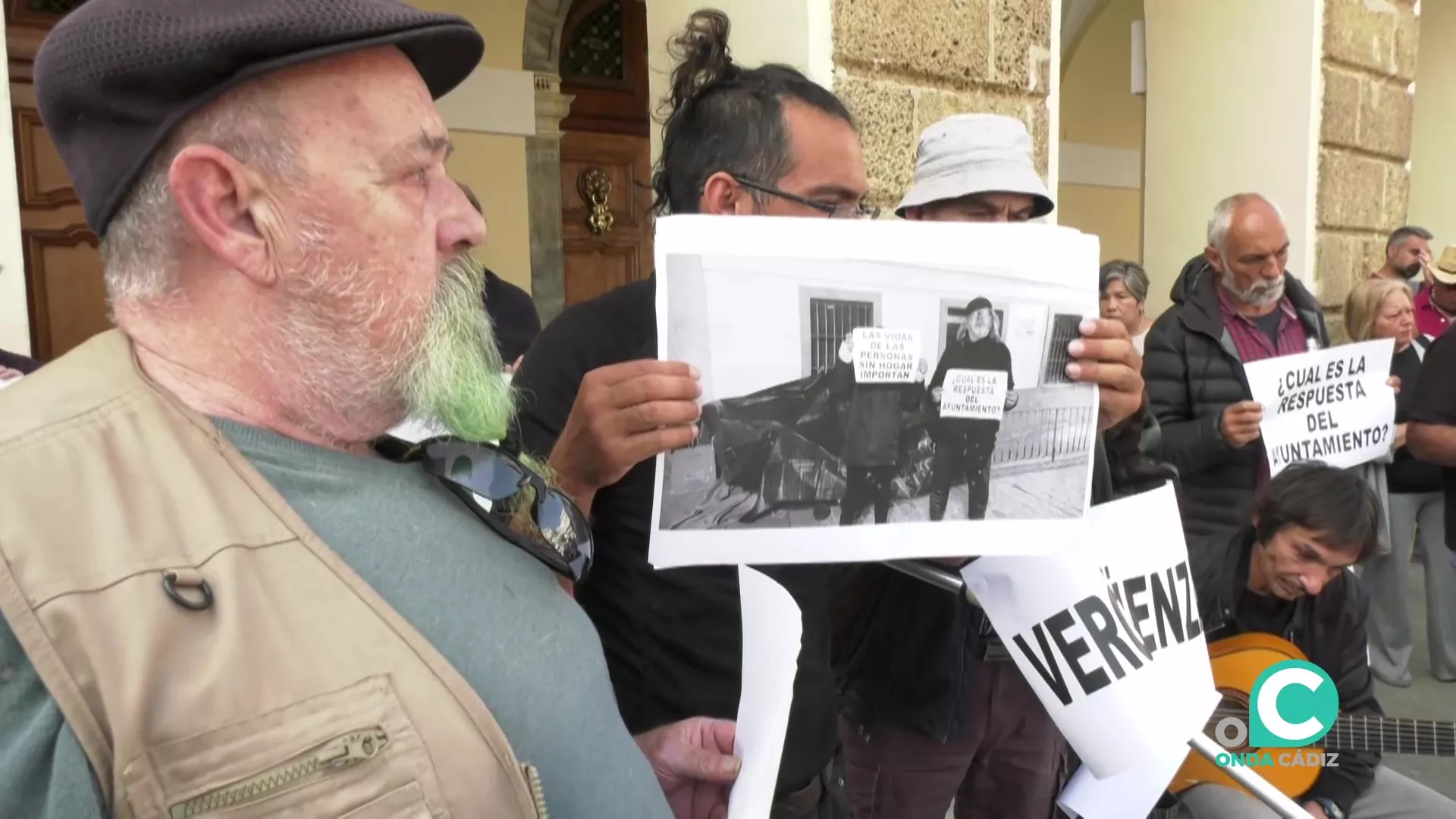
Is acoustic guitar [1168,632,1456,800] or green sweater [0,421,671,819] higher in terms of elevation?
green sweater [0,421,671,819]

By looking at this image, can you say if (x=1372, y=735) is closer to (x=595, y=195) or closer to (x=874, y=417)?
(x=874, y=417)

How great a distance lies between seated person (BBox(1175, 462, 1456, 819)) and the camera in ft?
6.38

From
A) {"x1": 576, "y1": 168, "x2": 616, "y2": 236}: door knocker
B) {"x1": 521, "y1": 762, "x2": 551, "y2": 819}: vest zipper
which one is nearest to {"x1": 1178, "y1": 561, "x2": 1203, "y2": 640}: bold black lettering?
{"x1": 521, "y1": 762, "x2": 551, "y2": 819}: vest zipper

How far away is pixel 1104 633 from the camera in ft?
3.94

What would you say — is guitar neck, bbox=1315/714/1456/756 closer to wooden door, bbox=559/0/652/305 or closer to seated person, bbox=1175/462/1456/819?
seated person, bbox=1175/462/1456/819

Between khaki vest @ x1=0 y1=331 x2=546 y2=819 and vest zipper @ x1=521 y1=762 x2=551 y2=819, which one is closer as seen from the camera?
khaki vest @ x1=0 y1=331 x2=546 y2=819

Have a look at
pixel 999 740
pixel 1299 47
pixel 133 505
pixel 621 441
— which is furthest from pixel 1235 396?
pixel 133 505

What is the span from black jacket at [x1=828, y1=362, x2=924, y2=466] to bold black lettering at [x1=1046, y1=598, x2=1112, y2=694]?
0.34 m

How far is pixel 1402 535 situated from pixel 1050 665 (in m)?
3.33

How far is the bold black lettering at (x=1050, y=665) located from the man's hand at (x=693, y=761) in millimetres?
434

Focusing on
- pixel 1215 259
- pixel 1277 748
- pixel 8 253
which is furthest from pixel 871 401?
pixel 1215 259

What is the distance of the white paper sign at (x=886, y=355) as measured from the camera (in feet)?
3.43

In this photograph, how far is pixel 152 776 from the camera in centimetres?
50

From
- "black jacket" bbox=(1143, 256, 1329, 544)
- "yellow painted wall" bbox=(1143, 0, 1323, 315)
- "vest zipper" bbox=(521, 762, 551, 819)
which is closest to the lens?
"vest zipper" bbox=(521, 762, 551, 819)
